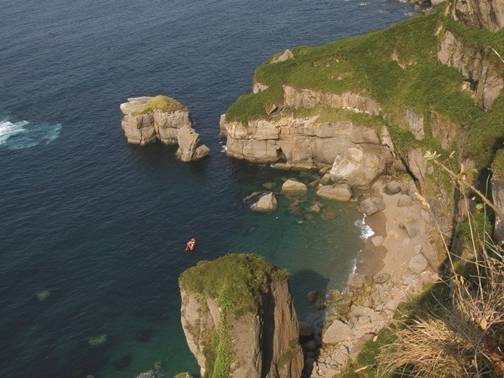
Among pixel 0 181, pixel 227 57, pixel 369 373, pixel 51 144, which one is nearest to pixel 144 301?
pixel 369 373

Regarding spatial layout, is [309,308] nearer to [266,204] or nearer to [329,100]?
[266,204]

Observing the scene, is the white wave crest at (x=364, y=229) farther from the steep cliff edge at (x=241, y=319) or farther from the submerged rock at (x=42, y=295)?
the submerged rock at (x=42, y=295)

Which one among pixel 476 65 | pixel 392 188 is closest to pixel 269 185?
pixel 392 188

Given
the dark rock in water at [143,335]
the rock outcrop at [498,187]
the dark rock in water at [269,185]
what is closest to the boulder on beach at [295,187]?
the dark rock in water at [269,185]

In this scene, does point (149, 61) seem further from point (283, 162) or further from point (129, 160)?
point (283, 162)

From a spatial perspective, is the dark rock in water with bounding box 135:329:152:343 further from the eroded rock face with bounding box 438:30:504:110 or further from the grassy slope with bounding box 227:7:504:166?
the eroded rock face with bounding box 438:30:504:110

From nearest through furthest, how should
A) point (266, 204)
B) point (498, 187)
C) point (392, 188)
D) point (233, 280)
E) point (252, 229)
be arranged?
point (233, 280) → point (498, 187) → point (252, 229) → point (392, 188) → point (266, 204)

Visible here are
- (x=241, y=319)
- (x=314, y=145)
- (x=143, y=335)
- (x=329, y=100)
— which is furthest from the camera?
(x=329, y=100)

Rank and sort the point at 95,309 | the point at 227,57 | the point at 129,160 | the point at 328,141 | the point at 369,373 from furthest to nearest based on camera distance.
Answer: the point at 227,57 → the point at 129,160 → the point at 328,141 → the point at 95,309 → the point at 369,373
